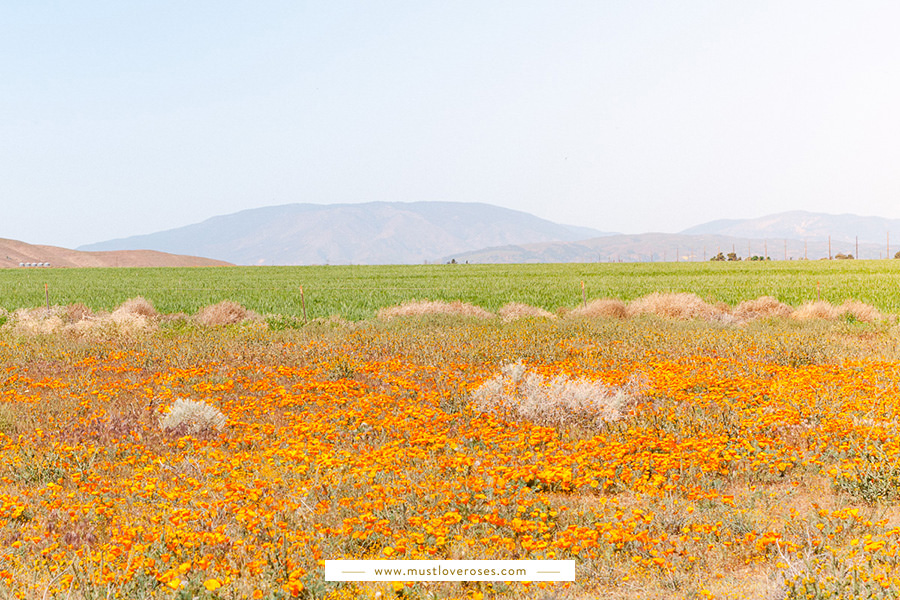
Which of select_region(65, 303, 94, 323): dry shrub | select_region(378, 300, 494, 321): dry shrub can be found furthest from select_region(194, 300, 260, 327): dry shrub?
select_region(378, 300, 494, 321): dry shrub

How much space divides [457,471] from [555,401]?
7.94 feet

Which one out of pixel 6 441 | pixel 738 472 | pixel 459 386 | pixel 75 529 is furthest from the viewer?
pixel 459 386

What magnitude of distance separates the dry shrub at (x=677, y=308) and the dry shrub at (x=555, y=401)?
1217 centimetres

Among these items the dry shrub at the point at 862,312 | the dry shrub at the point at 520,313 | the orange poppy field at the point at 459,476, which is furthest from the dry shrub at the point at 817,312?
the dry shrub at the point at 520,313

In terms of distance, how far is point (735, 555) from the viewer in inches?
184

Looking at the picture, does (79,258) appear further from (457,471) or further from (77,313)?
(457,471)

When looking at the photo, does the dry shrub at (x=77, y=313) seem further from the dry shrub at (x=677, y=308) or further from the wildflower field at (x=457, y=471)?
the dry shrub at (x=677, y=308)

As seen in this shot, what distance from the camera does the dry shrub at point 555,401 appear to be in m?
8.33

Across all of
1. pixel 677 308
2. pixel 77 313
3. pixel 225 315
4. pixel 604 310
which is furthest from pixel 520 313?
pixel 77 313

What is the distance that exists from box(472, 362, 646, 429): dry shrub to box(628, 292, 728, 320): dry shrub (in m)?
12.2

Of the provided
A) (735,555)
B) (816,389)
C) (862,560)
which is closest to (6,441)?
(735,555)

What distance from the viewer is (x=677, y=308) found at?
67.8ft

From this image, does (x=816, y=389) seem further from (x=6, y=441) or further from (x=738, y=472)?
(x=6, y=441)

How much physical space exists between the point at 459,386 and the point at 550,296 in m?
20.1
